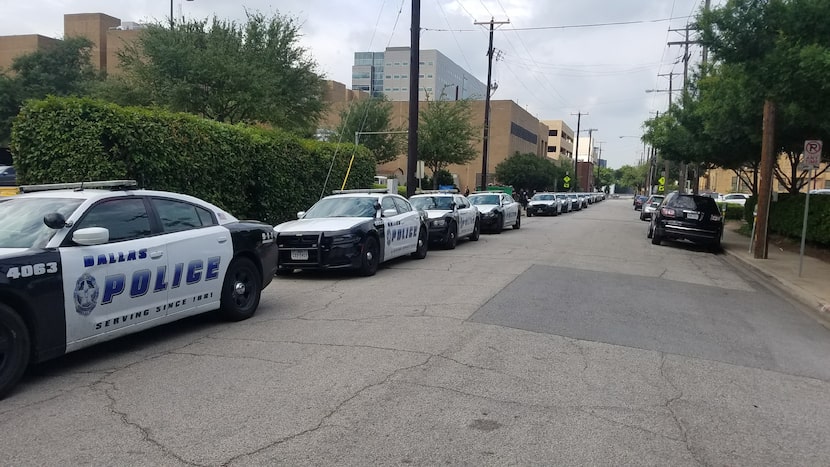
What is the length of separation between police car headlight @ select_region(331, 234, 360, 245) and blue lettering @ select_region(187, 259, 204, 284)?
3.96 metres

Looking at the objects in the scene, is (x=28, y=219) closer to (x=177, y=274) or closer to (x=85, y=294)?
(x=85, y=294)

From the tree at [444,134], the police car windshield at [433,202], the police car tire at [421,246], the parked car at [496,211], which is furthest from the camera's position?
the tree at [444,134]

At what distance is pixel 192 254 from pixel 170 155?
725 centimetres

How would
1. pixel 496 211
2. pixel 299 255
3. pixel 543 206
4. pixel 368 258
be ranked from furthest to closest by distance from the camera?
pixel 543 206 < pixel 496 211 < pixel 368 258 < pixel 299 255

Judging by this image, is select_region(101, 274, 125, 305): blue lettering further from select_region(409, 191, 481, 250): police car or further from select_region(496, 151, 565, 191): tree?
select_region(496, 151, 565, 191): tree

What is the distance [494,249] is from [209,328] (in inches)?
413

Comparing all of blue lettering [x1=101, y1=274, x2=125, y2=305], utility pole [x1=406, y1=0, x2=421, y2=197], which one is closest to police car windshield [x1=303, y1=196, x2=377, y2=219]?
blue lettering [x1=101, y1=274, x2=125, y2=305]

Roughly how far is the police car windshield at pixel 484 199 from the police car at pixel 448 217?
4.25 meters

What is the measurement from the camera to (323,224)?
436 inches

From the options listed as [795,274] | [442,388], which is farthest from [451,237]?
[442,388]

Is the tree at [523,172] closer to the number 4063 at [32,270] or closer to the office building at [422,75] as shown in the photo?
the office building at [422,75]

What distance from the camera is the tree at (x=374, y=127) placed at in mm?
46344

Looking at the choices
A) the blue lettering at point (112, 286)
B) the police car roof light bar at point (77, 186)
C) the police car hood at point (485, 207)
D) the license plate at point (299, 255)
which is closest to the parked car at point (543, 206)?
the police car hood at point (485, 207)

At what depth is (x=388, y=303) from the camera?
8.62 meters
